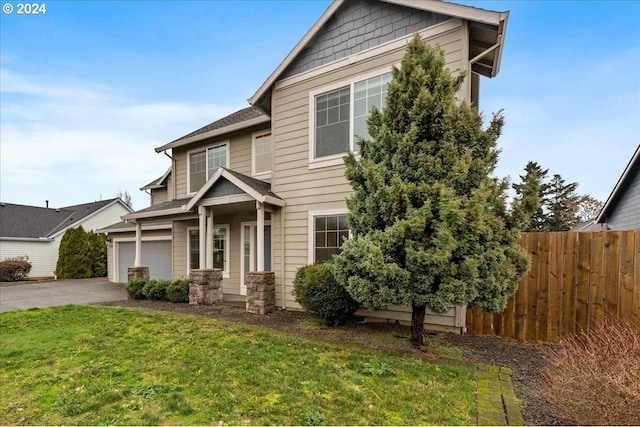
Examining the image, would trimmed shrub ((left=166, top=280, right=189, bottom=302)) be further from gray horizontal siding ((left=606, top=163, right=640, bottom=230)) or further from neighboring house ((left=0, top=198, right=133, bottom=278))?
neighboring house ((left=0, top=198, right=133, bottom=278))

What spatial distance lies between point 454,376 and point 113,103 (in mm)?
16981

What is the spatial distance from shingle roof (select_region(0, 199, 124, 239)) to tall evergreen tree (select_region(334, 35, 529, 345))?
24847 mm

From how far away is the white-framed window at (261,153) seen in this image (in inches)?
401

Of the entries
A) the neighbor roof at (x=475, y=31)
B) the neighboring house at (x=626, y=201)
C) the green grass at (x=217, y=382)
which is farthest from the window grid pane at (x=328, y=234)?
the neighboring house at (x=626, y=201)

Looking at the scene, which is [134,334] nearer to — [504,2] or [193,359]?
[193,359]

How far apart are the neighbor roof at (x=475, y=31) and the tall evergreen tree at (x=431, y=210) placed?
2.05 metres

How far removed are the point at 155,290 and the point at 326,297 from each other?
261 inches

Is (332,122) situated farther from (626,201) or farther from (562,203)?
(562,203)

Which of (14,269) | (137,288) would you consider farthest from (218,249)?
(14,269)

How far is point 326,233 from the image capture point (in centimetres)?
783

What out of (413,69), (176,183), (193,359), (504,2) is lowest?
(193,359)

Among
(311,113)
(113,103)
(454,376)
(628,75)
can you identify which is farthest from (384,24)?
(113,103)

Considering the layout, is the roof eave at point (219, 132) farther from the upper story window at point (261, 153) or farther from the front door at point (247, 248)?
the front door at point (247, 248)

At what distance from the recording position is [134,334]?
6.09m
